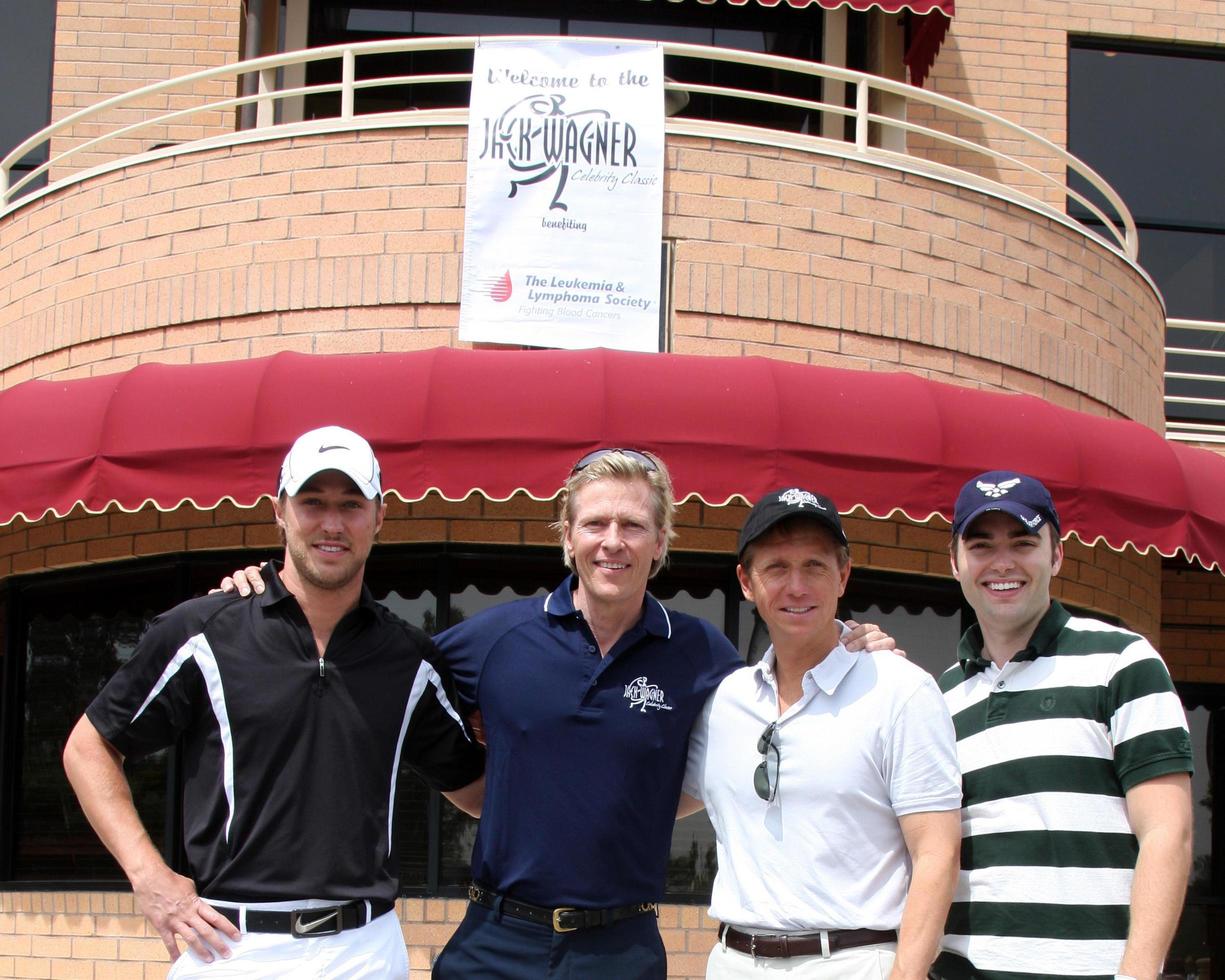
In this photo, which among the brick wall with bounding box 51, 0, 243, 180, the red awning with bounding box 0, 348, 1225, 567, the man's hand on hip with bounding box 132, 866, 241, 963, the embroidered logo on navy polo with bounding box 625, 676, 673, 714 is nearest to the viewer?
the man's hand on hip with bounding box 132, 866, 241, 963

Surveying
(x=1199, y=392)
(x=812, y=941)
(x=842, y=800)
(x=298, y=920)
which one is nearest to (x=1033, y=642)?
(x=842, y=800)

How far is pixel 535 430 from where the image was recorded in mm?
7355

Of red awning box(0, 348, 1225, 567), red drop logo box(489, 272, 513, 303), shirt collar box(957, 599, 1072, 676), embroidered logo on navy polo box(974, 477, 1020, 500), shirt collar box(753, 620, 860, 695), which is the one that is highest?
red drop logo box(489, 272, 513, 303)

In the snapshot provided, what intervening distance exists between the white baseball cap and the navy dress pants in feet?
3.91

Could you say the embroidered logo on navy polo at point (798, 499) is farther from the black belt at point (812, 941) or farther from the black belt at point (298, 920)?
the black belt at point (298, 920)

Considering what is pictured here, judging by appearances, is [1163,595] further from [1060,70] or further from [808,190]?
[808,190]

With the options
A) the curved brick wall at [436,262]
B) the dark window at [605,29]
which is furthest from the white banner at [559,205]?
the dark window at [605,29]

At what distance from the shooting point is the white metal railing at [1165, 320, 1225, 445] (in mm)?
11827

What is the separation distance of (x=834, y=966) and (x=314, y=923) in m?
1.31

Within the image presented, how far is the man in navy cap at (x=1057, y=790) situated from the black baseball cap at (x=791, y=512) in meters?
0.36

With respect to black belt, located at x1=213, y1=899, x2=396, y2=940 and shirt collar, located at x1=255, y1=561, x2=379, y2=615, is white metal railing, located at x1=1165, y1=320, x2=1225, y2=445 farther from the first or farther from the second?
black belt, located at x1=213, y1=899, x2=396, y2=940

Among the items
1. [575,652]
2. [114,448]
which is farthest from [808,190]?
[575,652]

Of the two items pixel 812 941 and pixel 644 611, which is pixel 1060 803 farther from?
pixel 644 611

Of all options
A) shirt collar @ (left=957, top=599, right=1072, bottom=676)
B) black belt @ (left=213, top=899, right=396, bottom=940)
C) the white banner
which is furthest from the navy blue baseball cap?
the white banner
